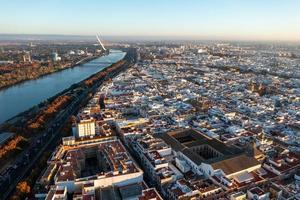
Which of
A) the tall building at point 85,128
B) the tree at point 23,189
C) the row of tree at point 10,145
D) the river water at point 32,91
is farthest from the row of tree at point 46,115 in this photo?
the tree at point 23,189

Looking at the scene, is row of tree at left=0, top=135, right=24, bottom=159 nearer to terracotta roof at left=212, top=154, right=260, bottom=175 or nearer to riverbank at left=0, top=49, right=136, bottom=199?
riverbank at left=0, top=49, right=136, bottom=199

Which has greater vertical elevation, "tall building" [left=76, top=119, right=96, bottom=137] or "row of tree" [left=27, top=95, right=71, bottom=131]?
"tall building" [left=76, top=119, right=96, bottom=137]

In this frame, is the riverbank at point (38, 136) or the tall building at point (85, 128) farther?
the tall building at point (85, 128)

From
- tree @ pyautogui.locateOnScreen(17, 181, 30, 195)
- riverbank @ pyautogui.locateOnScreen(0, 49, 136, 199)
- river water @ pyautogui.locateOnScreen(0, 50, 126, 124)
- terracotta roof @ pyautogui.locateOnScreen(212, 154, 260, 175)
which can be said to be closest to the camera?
tree @ pyautogui.locateOnScreen(17, 181, 30, 195)

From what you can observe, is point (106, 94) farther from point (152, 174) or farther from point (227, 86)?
point (152, 174)

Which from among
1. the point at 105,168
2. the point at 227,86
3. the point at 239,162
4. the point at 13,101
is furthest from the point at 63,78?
the point at 239,162

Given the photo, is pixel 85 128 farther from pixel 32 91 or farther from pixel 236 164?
pixel 32 91

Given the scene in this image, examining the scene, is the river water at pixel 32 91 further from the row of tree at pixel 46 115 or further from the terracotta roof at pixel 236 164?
the terracotta roof at pixel 236 164

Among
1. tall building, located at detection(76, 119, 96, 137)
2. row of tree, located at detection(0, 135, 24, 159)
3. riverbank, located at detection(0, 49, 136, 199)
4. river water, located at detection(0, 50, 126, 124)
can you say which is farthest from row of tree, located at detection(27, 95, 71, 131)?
tall building, located at detection(76, 119, 96, 137)

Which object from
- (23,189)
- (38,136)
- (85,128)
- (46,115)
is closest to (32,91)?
(46,115)
